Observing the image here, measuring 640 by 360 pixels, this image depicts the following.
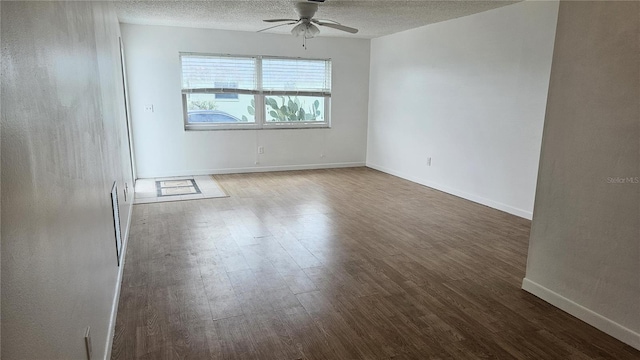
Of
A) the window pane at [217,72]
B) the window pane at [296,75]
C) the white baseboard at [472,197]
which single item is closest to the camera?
the white baseboard at [472,197]

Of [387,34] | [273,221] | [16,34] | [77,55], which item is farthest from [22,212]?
[387,34]

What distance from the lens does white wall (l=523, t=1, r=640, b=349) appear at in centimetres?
207

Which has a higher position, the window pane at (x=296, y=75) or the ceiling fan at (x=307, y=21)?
the ceiling fan at (x=307, y=21)

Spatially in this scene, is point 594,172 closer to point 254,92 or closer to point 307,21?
point 307,21

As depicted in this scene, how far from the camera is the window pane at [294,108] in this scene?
6.88 meters

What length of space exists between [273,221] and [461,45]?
3330 millimetres

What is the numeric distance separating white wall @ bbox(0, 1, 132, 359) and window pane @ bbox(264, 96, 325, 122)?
15.8 ft

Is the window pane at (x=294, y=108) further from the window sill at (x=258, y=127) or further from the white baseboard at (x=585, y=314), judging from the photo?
the white baseboard at (x=585, y=314)

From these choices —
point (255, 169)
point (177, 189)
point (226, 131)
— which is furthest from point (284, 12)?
point (255, 169)

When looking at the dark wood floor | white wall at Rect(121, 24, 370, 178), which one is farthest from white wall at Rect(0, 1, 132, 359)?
white wall at Rect(121, 24, 370, 178)

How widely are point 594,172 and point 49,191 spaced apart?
259 centimetres

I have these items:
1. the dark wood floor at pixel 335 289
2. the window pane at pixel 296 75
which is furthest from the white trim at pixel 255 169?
the dark wood floor at pixel 335 289

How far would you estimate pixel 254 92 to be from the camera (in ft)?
21.7

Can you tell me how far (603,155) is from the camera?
219cm
